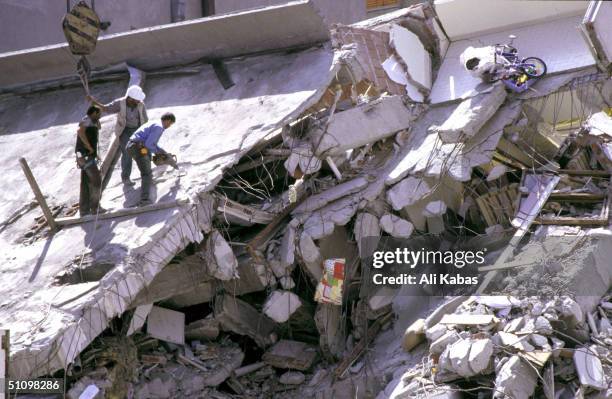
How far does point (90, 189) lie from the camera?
427 inches

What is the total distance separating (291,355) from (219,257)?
1.49 meters

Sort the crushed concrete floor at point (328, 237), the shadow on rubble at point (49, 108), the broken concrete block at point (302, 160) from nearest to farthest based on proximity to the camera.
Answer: the crushed concrete floor at point (328, 237) < the broken concrete block at point (302, 160) < the shadow on rubble at point (49, 108)

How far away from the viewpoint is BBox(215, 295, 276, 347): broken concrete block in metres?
11.2

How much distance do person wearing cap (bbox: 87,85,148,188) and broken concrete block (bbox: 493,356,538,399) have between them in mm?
4662

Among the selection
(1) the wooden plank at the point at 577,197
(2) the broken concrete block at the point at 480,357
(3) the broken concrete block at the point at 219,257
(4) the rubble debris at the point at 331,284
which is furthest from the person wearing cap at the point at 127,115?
(1) the wooden plank at the point at 577,197

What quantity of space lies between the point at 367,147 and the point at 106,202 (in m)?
3.16

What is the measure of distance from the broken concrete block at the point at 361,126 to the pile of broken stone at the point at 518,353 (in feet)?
8.38

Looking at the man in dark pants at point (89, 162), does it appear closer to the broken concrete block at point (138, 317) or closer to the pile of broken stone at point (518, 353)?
the broken concrete block at point (138, 317)

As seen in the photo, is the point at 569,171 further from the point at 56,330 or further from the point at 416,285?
the point at 56,330

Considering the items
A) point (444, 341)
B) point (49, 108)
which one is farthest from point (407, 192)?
point (49, 108)

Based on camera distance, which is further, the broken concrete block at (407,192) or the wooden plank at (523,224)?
the broken concrete block at (407,192)

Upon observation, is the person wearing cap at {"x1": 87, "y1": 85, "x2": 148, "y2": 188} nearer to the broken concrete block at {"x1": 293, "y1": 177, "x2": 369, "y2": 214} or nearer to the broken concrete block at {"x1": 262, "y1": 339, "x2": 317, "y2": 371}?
the broken concrete block at {"x1": 293, "y1": 177, "x2": 369, "y2": 214}

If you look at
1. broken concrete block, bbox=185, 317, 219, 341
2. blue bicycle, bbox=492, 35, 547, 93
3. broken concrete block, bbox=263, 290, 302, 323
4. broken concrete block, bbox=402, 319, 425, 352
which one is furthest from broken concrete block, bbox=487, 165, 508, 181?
broken concrete block, bbox=185, 317, 219, 341

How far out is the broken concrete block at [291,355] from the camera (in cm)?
1122
